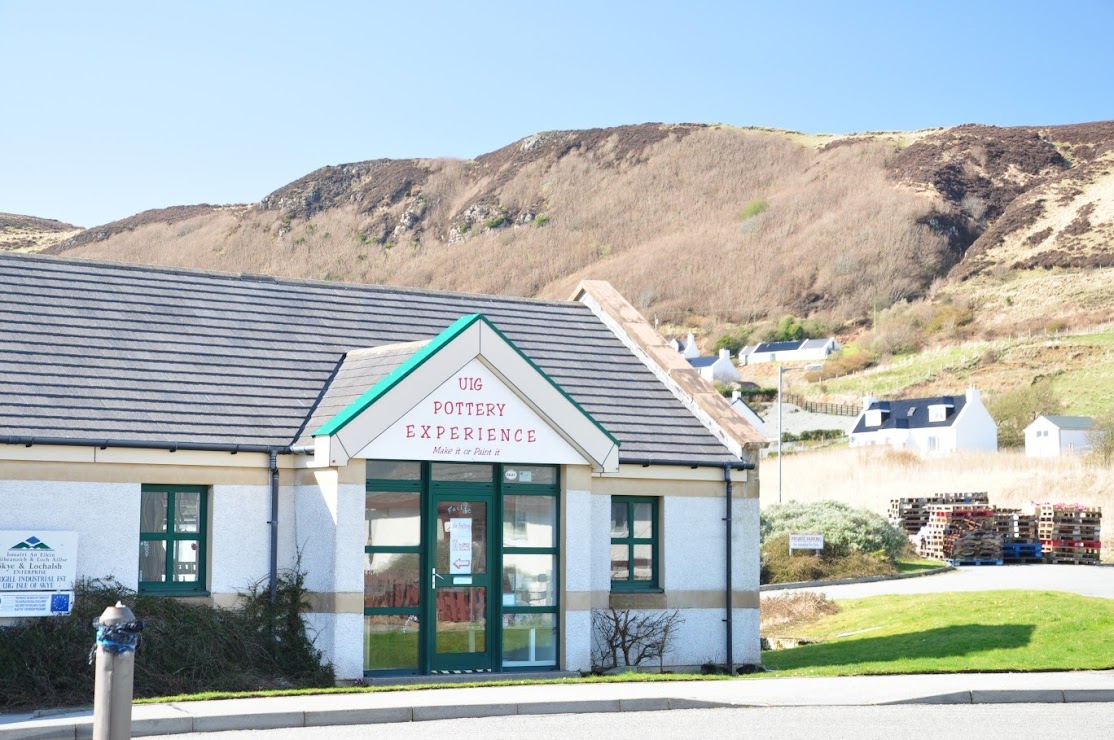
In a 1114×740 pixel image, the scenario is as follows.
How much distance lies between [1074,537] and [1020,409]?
4605 centimetres

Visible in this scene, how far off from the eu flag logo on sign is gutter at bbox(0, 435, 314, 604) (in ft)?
5.84

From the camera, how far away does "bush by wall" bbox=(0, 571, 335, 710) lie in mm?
15125

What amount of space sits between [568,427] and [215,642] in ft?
17.4

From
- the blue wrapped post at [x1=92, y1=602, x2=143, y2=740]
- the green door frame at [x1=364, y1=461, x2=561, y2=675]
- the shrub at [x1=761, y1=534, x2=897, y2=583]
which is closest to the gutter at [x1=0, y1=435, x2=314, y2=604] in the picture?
the green door frame at [x1=364, y1=461, x2=561, y2=675]

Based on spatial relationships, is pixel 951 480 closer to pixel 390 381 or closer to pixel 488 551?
pixel 488 551

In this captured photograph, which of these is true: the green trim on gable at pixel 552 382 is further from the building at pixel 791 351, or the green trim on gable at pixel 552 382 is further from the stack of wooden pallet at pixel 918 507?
the building at pixel 791 351

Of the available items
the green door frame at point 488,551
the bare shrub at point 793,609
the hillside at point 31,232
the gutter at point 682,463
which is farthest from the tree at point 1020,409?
the hillside at point 31,232

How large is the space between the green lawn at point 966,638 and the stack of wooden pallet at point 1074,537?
61.2ft

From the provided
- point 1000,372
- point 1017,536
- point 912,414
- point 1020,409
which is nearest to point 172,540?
point 1017,536

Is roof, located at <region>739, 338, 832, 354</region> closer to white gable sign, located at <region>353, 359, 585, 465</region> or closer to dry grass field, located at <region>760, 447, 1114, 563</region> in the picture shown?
dry grass field, located at <region>760, 447, 1114, 563</region>

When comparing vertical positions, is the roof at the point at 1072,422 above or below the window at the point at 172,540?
above

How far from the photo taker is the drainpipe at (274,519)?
17547 mm

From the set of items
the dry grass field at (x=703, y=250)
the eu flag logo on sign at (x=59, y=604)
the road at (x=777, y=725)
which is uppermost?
the dry grass field at (x=703, y=250)

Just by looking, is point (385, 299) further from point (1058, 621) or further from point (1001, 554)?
point (1001, 554)
